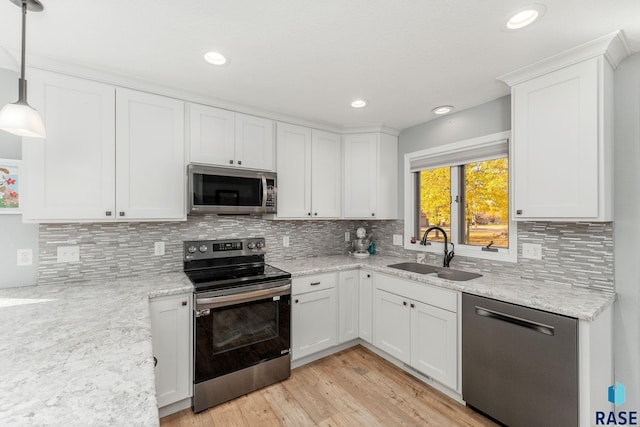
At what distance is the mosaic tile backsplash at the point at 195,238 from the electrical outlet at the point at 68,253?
28mm

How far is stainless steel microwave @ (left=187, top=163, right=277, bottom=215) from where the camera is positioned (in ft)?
7.43

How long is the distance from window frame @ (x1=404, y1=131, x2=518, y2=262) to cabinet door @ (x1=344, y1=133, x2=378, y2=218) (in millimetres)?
389

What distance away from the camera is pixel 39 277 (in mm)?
1993

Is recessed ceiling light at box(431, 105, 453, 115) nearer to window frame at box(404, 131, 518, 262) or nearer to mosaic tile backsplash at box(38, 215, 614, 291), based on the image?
window frame at box(404, 131, 518, 262)

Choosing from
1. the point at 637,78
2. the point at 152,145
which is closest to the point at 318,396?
the point at 152,145

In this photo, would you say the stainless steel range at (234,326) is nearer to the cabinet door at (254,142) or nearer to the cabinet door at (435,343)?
the cabinet door at (254,142)

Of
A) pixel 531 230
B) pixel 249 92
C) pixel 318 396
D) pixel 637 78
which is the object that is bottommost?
pixel 318 396

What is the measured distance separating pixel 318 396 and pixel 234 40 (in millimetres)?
2473

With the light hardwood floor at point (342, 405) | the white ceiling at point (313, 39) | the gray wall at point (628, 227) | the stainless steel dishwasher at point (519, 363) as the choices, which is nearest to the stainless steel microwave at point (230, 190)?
the white ceiling at point (313, 39)

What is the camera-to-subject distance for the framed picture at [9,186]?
1894 mm

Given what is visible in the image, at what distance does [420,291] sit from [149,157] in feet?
7.59

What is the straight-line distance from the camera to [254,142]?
263cm

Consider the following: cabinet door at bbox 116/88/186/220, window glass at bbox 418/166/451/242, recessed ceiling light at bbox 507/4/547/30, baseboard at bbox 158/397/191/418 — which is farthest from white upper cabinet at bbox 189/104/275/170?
recessed ceiling light at bbox 507/4/547/30

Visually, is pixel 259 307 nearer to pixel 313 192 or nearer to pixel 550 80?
pixel 313 192
